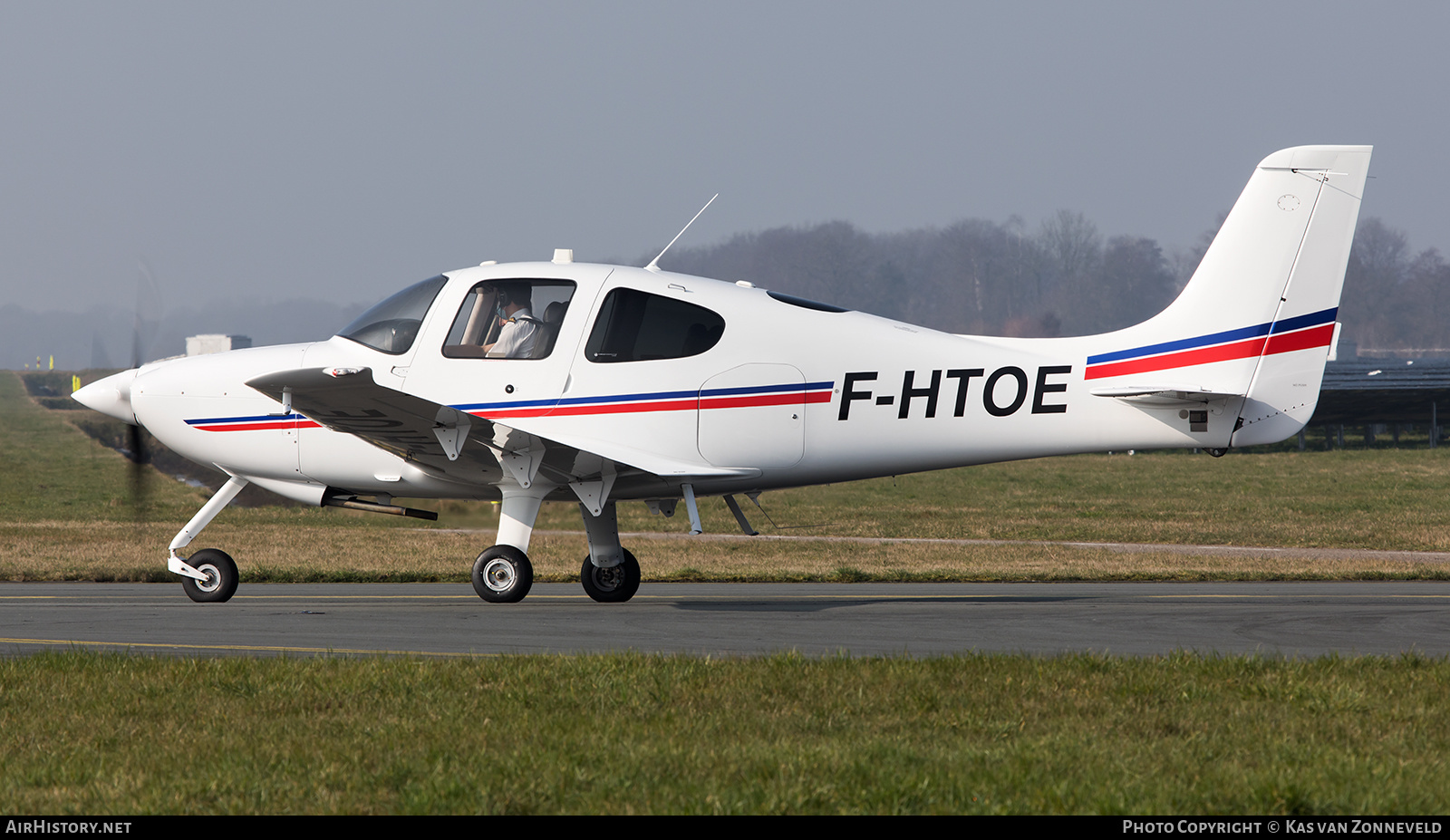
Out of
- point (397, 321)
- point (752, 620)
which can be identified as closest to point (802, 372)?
point (752, 620)

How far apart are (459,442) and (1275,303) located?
7267 mm

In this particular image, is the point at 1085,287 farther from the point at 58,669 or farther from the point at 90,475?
the point at 58,669

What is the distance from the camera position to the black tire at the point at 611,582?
1267cm

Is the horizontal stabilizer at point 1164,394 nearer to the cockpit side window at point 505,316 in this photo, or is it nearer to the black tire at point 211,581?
the cockpit side window at point 505,316

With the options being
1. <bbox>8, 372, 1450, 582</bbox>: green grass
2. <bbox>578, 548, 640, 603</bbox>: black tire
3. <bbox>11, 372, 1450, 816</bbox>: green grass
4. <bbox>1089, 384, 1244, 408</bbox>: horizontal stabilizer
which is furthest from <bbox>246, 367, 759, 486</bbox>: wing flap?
<bbox>1089, 384, 1244, 408</bbox>: horizontal stabilizer

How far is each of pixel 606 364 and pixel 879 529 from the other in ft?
47.4

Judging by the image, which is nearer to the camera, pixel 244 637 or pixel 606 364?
pixel 244 637

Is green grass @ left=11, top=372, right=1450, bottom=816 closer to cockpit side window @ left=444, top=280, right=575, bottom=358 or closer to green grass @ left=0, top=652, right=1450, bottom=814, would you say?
green grass @ left=0, top=652, right=1450, bottom=814

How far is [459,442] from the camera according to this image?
1098cm

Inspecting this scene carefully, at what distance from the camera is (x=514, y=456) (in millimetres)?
11453

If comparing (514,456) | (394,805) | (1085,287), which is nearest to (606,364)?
(514,456)

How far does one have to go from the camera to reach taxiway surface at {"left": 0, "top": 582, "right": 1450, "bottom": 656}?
30.6 feet

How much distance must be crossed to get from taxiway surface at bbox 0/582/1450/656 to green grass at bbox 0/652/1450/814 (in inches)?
50.2

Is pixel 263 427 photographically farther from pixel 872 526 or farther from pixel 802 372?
pixel 872 526
